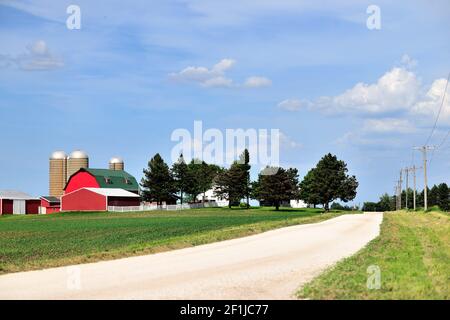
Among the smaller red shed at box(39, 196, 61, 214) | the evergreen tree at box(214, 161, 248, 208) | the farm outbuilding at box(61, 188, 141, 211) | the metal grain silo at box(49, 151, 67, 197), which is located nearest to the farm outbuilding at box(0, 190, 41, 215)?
the smaller red shed at box(39, 196, 61, 214)

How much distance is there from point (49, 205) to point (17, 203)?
18.9 ft

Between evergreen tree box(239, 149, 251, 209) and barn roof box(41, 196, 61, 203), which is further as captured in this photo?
evergreen tree box(239, 149, 251, 209)

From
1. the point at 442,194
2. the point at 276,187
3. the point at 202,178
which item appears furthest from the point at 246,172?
the point at 442,194

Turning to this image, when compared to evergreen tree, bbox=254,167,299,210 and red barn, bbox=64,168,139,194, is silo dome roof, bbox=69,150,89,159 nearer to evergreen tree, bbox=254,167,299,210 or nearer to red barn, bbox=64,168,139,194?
red barn, bbox=64,168,139,194

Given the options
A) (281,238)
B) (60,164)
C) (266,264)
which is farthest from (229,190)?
(266,264)

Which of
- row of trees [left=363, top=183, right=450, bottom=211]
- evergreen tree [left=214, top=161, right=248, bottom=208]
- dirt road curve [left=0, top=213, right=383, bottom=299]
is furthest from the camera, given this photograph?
row of trees [left=363, top=183, right=450, bottom=211]

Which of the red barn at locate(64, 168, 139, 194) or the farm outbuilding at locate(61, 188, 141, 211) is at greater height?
the red barn at locate(64, 168, 139, 194)

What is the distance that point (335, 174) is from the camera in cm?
12219

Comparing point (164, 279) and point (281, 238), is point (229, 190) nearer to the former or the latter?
point (281, 238)

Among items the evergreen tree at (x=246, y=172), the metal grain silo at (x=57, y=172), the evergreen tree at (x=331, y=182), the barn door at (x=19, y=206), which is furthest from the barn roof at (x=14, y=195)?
the evergreen tree at (x=331, y=182)

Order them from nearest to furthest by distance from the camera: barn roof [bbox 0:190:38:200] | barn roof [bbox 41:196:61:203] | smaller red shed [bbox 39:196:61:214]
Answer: barn roof [bbox 0:190:38:200]
smaller red shed [bbox 39:196:61:214]
barn roof [bbox 41:196:61:203]

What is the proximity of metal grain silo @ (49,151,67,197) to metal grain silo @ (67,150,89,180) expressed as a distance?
3.39 ft

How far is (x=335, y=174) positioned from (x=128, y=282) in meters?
110

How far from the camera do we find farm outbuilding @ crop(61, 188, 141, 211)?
342 feet
